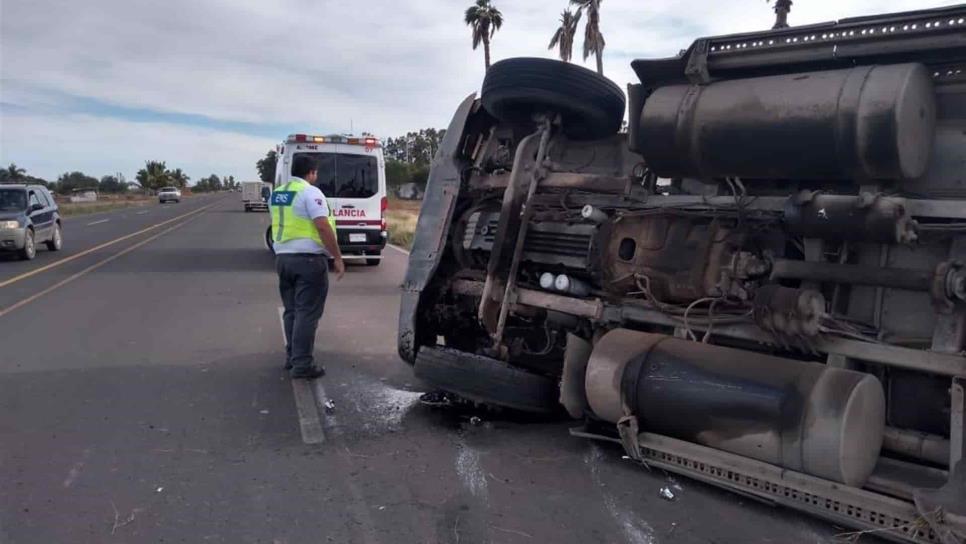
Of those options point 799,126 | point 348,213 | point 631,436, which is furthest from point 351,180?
point 799,126

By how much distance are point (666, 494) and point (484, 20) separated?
4186cm

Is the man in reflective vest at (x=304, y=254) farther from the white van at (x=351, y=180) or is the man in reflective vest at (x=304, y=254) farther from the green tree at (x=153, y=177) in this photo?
the green tree at (x=153, y=177)

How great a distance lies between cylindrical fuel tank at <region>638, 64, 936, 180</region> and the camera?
3.77m

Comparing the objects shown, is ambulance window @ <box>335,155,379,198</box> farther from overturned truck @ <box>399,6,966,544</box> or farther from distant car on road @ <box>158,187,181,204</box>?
distant car on road @ <box>158,187,181,204</box>

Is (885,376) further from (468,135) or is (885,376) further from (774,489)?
(468,135)

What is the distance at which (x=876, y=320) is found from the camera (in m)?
3.94

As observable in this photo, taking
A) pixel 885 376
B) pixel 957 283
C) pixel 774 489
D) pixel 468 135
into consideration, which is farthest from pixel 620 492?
pixel 468 135

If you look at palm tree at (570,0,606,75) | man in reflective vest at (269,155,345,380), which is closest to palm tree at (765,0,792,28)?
man in reflective vest at (269,155,345,380)

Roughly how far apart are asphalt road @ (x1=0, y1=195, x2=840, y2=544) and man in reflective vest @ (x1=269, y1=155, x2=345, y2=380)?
0.30 m

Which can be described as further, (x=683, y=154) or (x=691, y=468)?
(x=683, y=154)

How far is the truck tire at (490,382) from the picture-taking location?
4.89m

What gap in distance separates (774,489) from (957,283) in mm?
1238

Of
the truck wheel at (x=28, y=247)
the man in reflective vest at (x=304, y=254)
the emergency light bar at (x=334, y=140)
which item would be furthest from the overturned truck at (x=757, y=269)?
the truck wheel at (x=28, y=247)

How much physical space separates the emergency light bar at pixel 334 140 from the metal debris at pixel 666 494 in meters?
11.6
